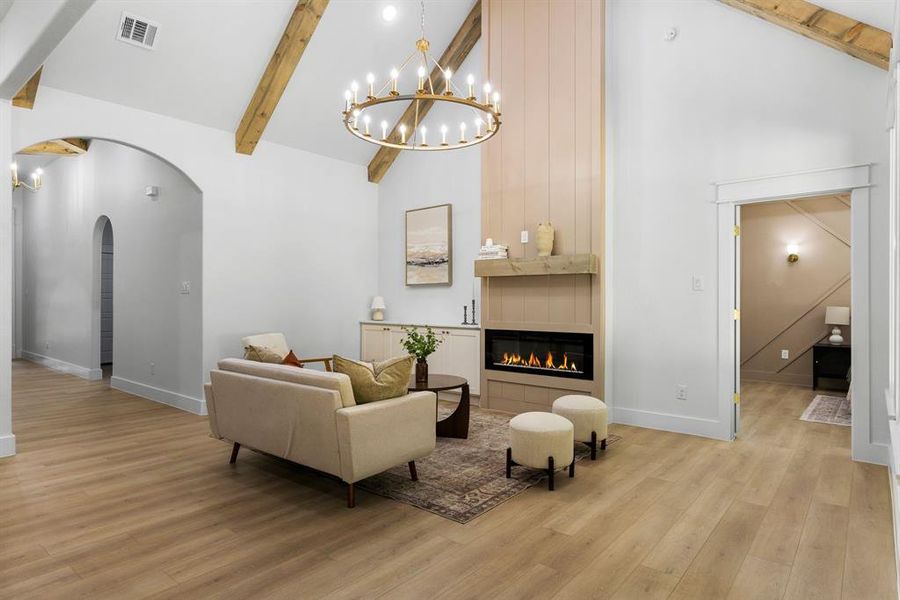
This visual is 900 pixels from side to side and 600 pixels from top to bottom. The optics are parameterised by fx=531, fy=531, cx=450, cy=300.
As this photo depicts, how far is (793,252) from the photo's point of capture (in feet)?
24.5

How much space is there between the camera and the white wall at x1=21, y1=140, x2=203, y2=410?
6.13 meters

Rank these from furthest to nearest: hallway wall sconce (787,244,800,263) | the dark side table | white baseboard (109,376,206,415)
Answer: hallway wall sconce (787,244,800,263), the dark side table, white baseboard (109,376,206,415)

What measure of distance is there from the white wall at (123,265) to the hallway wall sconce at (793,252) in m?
7.73

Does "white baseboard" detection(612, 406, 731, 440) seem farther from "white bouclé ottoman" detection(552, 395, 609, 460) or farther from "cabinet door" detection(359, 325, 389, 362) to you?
"cabinet door" detection(359, 325, 389, 362)

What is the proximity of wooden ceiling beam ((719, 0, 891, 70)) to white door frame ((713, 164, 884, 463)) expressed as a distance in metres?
0.82

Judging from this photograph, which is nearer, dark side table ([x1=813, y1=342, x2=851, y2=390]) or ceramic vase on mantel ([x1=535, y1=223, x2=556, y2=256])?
ceramic vase on mantel ([x1=535, y1=223, x2=556, y2=256])

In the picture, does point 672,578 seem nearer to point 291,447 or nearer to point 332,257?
point 291,447

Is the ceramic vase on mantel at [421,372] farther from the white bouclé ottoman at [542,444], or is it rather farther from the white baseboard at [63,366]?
the white baseboard at [63,366]

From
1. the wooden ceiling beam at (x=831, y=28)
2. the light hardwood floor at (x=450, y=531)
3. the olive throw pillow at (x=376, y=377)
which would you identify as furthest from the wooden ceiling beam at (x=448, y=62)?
the light hardwood floor at (x=450, y=531)

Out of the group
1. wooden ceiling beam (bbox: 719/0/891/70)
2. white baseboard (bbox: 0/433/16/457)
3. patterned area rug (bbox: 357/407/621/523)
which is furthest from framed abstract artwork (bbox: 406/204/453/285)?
white baseboard (bbox: 0/433/16/457)

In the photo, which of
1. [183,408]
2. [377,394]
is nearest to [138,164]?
[183,408]

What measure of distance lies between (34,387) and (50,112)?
172 inches

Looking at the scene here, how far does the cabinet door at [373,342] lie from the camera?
7312mm

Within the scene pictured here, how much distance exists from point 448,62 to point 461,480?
5.40 meters
